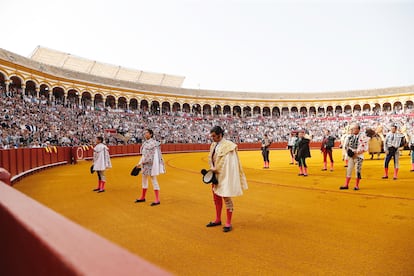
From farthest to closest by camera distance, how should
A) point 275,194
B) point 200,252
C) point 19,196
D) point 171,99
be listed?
point 171,99
point 275,194
point 200,252
point 19,196

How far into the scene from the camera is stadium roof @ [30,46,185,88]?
3816cm

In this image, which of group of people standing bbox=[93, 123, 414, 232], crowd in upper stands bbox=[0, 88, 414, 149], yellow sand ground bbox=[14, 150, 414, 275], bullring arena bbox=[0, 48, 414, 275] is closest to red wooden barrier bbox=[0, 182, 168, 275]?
bullring arena bbox=[0, 48, 414, 275]

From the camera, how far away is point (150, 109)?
40.2 m

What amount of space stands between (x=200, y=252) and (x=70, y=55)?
43.3 meters

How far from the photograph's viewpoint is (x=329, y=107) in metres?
48.1

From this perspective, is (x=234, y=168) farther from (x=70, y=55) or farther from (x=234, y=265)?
(x=70, y=55)

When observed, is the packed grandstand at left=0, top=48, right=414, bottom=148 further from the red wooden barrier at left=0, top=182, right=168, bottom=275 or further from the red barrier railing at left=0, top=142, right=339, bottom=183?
the red wooden barrier at left=0, top=182, right=168, bottom=275

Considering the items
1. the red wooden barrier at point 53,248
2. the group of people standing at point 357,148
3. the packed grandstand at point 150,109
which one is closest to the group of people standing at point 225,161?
the group of people standing at point 357,148

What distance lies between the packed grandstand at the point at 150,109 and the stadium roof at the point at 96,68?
0.28 m

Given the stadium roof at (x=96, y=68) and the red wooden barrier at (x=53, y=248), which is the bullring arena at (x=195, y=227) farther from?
the stadium roof at (x=96, y=68)

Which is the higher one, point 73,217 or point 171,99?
point 171,99

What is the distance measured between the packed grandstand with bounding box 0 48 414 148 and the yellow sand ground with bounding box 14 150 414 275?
13586mm

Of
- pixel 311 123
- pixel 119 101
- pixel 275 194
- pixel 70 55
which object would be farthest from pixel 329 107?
pixel 275 194

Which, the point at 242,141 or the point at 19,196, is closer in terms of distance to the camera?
the point at 19,196
